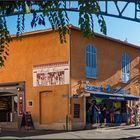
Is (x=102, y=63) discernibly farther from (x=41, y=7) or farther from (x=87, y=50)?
(x=41, y=7)

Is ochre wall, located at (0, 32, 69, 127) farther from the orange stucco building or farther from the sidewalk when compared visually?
the sidewalk

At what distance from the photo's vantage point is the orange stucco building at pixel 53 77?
97.2 feet

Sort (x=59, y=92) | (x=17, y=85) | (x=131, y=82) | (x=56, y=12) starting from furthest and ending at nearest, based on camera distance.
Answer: (x=131, y=82) < (x=17, y=85) < (x=59, y=92) < (x=56, y=12)

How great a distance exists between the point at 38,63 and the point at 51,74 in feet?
4.97

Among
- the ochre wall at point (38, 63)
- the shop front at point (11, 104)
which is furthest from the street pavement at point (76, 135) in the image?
the shop front at point (11, 104)

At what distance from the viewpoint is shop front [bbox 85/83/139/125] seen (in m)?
31.1

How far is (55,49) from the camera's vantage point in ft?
99.9

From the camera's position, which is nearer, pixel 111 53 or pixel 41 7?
pixel 41 7

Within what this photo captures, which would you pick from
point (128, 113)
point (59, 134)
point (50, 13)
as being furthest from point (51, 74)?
point (50, 13)

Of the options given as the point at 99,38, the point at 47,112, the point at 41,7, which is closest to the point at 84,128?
the point at 47,112

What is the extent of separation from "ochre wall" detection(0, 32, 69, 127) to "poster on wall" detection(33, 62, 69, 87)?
11.6 inches

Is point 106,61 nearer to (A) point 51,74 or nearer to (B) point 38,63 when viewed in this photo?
(A) point 51,74

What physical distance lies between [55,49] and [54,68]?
135 centimetres

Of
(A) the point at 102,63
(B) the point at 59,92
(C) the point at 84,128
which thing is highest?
(A) the point at 102,63
